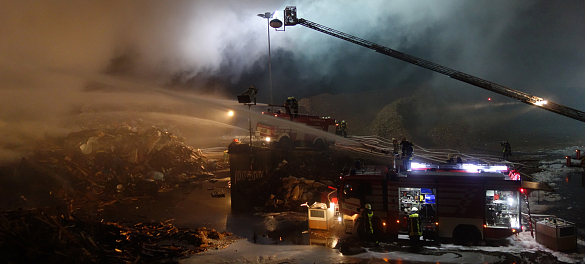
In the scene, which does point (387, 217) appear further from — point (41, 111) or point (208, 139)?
point (208, 139)

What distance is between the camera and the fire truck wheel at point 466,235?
846 centimetres

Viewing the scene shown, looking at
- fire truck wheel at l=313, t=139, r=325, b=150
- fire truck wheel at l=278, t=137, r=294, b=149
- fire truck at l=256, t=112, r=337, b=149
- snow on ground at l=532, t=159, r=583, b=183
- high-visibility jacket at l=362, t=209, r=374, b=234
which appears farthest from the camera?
fire truck wheel at l=313, t=139, r=325, b=150

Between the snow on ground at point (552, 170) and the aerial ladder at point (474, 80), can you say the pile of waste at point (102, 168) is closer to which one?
the aerial ladder at point (474, 80)

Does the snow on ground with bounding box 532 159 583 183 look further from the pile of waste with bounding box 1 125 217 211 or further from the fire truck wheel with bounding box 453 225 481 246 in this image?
the pile of waste with bounding box 1 125 217 211

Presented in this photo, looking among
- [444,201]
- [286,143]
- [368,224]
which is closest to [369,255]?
[368,224]

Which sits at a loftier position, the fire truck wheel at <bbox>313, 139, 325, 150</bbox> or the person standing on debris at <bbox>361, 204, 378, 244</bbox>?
the fire truck wheel at <bbox>313, 139, 325, 150</bbox>

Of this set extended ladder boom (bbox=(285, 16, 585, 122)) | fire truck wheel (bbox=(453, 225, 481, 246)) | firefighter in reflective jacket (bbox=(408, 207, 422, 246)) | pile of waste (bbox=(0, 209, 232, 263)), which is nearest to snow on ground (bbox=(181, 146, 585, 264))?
fire truck wheel (bbox=(453, 225, 481, 246))

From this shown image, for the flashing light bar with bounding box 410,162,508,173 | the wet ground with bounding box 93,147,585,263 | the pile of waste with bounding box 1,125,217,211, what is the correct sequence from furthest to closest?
the pile of waste with bounding box 1,125,217,211 < the flashing light bar with bounding box 410,162,508,173 < the wet ground with bounding box 93,147,585,263

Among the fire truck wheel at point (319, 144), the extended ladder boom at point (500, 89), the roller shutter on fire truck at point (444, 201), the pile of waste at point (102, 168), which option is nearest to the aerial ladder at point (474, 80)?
the extended ladder boom at point (500, 89)

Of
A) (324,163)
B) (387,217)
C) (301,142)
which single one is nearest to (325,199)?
(387,217)

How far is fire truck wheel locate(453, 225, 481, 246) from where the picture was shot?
8.46 meters

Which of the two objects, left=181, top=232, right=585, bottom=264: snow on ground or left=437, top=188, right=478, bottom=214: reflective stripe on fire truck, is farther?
left=437, top=188, right=478, bottom=214: reflective stripe on fire truck

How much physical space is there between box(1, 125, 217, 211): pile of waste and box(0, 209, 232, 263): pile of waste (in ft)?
20.0

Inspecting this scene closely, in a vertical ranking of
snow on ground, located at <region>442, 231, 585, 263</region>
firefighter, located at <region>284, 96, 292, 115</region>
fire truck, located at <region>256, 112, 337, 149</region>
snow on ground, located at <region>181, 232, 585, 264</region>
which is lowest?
snow on ground, located at <region>181, 232, 585, 264</region>
